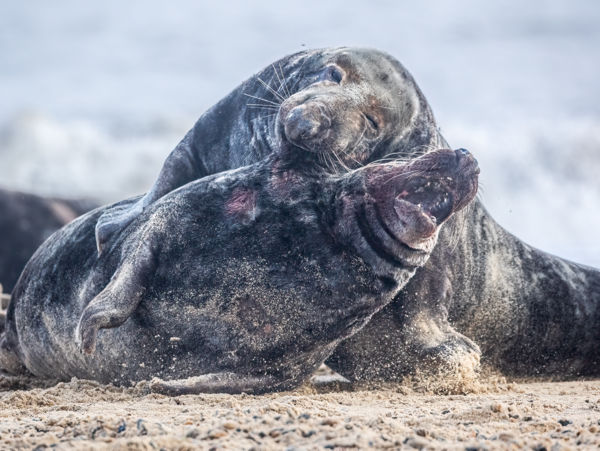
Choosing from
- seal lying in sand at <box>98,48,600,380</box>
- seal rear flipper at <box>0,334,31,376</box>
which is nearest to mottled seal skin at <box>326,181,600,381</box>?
seal lying in sand at <box>98,48,600,380</box>

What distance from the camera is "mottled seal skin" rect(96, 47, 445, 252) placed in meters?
4.09

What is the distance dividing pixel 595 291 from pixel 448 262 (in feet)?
4.51

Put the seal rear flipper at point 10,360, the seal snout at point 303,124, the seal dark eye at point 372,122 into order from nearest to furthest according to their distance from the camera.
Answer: the seal snout at point 303,124, the seal dark eye at point 372,122, the seal rear flipper at point 10,360

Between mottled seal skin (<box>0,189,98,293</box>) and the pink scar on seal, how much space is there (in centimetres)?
595

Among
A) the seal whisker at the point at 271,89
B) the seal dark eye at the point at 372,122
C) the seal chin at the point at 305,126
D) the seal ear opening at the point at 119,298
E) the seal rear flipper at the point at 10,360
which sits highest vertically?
the seal whisker at the point at 271,89

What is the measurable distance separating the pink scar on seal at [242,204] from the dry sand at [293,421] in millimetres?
749

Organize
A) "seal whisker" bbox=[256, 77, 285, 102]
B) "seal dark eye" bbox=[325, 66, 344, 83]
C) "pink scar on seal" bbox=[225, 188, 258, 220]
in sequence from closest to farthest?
"pink scar on seal" bbox=[225, 188, 258, 220]
"seal dark eye" bbox=[325, 66, 344, 83]
"seal whisker" bbox=[256, 77, 285, 102]

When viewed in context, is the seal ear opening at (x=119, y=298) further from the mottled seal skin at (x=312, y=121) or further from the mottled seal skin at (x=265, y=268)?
the mottled seal skin at (x=312, y=121)

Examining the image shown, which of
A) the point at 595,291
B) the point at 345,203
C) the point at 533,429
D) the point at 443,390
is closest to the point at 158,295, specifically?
the point at 345,203

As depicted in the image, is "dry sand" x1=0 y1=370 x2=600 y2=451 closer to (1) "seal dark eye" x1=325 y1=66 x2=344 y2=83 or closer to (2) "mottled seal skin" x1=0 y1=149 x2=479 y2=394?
(2) "mottled seal skin" x1=0 y1=149 x2=479 y2=394

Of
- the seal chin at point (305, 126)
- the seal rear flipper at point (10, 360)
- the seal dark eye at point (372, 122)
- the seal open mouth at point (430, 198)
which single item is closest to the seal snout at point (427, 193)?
the seal open mouth at point (430, 198)

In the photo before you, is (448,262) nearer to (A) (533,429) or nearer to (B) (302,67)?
(B) (302,67)

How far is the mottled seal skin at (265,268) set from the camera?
354 centimetres

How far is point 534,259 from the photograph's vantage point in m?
5.25
